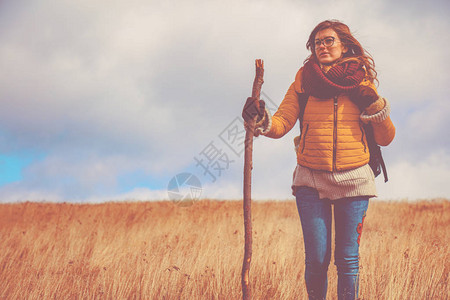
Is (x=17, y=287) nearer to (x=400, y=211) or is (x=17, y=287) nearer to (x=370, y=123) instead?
(x=370, y=123)

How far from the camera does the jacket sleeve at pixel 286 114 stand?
9.21 feet

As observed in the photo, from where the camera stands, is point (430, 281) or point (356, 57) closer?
A: point (356, 57)

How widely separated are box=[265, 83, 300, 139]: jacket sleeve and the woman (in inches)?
0.6

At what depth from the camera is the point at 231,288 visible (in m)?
3.90

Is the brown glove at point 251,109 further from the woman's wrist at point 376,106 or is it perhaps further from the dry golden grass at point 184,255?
the dry golden grass at point 184,255

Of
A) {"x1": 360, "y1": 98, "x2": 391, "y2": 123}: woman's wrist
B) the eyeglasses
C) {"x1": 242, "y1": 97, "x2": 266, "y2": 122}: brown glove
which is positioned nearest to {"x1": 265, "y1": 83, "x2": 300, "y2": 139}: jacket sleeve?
{"x1": 242, "y1": 97, "x2": 266, "y2": 122}: brown glove

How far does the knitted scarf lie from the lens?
2.71 m

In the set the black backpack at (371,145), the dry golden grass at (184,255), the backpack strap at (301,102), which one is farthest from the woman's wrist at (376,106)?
the dry golden grass at (184,255)

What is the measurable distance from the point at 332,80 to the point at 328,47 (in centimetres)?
33

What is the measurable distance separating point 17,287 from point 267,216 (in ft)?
19.4

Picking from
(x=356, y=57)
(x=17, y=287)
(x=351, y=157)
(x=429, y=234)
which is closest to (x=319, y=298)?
(x=351, y=157)

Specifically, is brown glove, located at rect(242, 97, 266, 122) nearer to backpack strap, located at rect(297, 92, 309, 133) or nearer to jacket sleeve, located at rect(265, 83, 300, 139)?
jacket sleeve, located at rect(265, 83, 300, 139)

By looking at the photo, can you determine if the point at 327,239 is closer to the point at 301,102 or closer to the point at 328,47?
the point at 301,102

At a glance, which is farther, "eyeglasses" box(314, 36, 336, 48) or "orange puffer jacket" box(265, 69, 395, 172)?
"eyeglasses" box(314, 36, 336, 48)
